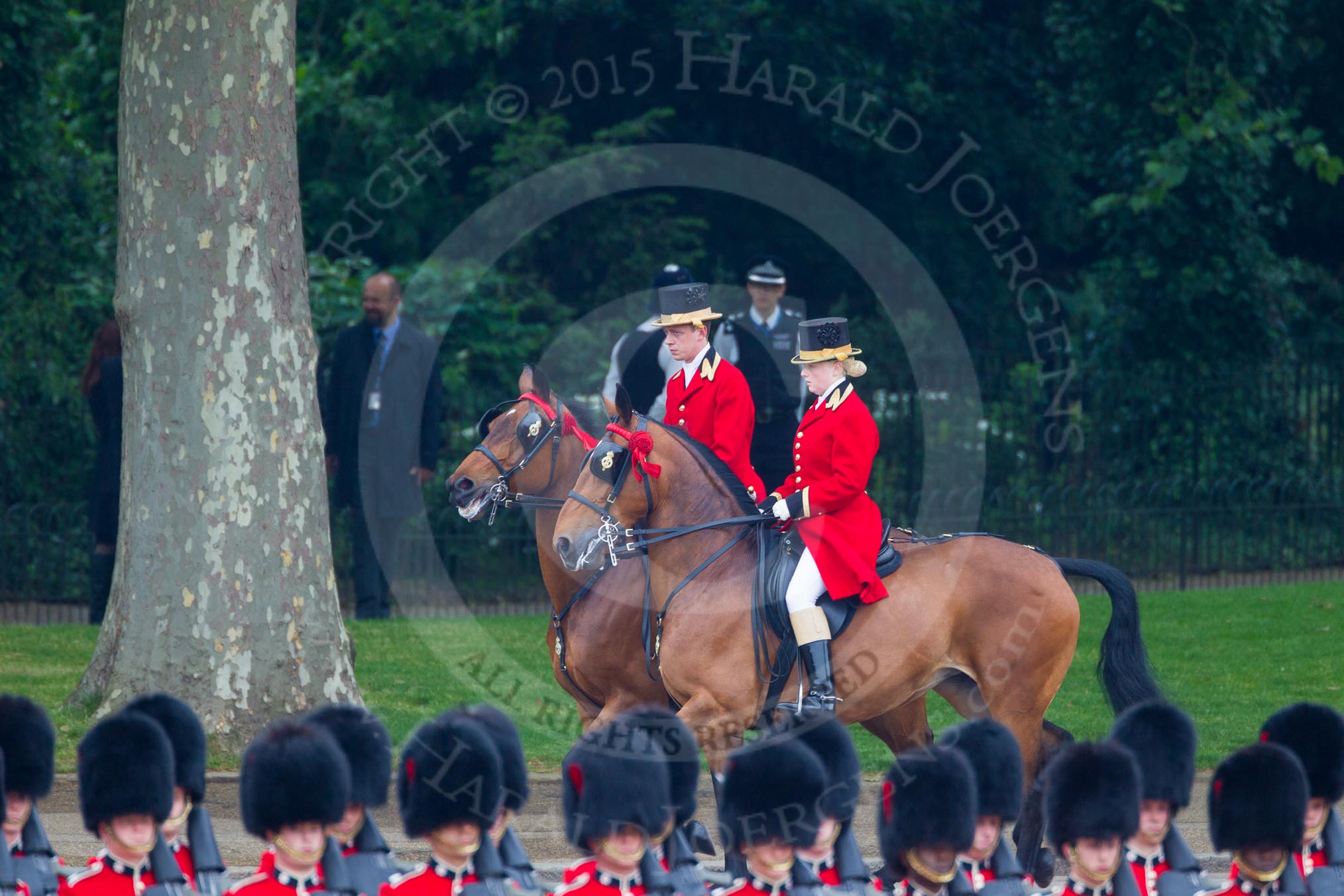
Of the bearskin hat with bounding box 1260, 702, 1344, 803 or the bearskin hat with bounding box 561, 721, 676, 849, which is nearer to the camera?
the bearskin hat with bounding box 561, 721, 676, 849

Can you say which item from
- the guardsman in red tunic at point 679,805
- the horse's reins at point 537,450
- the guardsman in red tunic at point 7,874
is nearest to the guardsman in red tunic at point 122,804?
the guardsman in red tunic at point 7,874

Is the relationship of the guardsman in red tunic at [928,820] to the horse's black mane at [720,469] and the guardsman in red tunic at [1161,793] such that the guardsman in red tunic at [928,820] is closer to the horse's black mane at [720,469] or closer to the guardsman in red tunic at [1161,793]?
the guardsman in red tunic at [1161,793]

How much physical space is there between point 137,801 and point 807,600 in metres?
2.92

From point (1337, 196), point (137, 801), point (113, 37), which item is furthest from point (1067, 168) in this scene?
point (137, 801)

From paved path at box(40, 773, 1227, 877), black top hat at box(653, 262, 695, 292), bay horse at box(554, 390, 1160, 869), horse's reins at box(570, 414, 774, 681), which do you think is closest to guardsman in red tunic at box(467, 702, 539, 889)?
paved path at box(40, 773, 1227, 877)

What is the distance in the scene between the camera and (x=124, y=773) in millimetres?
4703

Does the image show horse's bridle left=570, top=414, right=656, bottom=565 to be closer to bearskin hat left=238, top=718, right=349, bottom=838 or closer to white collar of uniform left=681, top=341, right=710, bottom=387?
white collar of uniform left=681, top=341, right=710, bottom=387

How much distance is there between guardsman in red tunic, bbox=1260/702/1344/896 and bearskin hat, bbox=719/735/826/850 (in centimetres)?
152

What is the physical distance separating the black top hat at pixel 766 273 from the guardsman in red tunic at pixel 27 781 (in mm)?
6160

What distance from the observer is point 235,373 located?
28.4 feet

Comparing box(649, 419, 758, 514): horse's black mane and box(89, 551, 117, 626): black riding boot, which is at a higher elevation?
box(649, 419, 758, 514): horse's black mane

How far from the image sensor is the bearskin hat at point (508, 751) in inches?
204

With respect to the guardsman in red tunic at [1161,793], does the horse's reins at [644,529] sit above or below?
above

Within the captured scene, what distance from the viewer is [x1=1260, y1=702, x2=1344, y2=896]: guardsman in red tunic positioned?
5.29 meters
